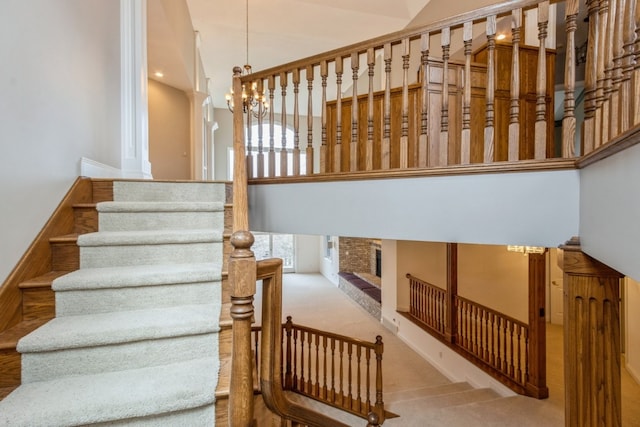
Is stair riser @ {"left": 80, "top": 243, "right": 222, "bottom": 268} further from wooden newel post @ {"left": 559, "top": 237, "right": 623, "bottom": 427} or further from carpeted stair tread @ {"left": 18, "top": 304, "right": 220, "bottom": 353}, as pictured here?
wooden newel post @ {"left": 559, "top": 237, "right": 623, "bottom": 427}

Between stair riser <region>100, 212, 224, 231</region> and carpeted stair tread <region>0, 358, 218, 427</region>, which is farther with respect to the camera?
stair riser <region>100, 212, 224, 231</region>

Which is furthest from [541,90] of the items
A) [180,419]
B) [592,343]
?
[180,419]

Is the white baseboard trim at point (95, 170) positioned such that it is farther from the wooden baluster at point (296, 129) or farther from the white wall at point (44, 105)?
the wooden baluster at point (296, 129)


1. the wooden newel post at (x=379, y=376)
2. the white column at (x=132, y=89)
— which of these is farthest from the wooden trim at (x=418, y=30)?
the wooden newel post at (x=379, y=376)

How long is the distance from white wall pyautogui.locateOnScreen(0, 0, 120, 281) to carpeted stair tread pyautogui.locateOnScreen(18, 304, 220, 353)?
0.35m

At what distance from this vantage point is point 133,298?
152 cm

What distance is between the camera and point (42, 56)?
1.62 m

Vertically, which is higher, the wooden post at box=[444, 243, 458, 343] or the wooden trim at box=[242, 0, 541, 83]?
the wooden trim at box=[242, 0, 541, 83]

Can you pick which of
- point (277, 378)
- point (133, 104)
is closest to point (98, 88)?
point (133, 104)

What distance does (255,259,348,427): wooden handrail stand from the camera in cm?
123

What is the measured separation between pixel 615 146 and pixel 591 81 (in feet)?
1.88

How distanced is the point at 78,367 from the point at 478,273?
5.70 meters

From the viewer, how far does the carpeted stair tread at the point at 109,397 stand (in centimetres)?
104

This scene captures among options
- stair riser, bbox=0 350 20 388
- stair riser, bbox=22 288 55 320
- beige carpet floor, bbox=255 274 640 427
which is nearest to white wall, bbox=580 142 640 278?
stair riser, bbox=0 350 20 388
